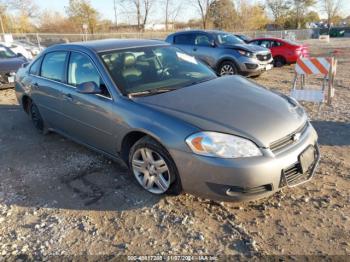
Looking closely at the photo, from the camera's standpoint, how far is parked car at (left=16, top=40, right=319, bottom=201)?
2.79 meters

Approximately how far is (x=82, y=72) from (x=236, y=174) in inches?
93.5

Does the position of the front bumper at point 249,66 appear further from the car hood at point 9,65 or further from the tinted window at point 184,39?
the car hood at point 9,65

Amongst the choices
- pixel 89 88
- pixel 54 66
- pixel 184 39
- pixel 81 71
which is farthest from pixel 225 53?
pixel 89 88

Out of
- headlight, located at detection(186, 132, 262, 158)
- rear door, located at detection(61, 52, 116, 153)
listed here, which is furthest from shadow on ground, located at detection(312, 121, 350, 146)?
rear door, located at detection(61, 52, 116, 153)

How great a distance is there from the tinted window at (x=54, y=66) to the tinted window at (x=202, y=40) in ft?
22.5

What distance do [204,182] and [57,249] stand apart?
1.39 m

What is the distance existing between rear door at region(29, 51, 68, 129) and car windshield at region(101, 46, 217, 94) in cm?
98

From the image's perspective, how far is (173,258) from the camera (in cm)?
257

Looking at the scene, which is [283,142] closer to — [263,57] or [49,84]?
[49,84]

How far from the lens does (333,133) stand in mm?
4969

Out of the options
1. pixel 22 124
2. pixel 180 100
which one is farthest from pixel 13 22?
pixel 180 100

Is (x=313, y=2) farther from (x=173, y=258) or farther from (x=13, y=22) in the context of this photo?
(x=173, y=258)

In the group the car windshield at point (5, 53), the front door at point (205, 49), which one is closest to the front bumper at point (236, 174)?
the front door at point (205, 49)

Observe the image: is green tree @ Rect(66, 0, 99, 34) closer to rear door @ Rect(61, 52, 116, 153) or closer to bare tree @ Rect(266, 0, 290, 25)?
bare tree @ Rect(266, 0, 290, 25)
